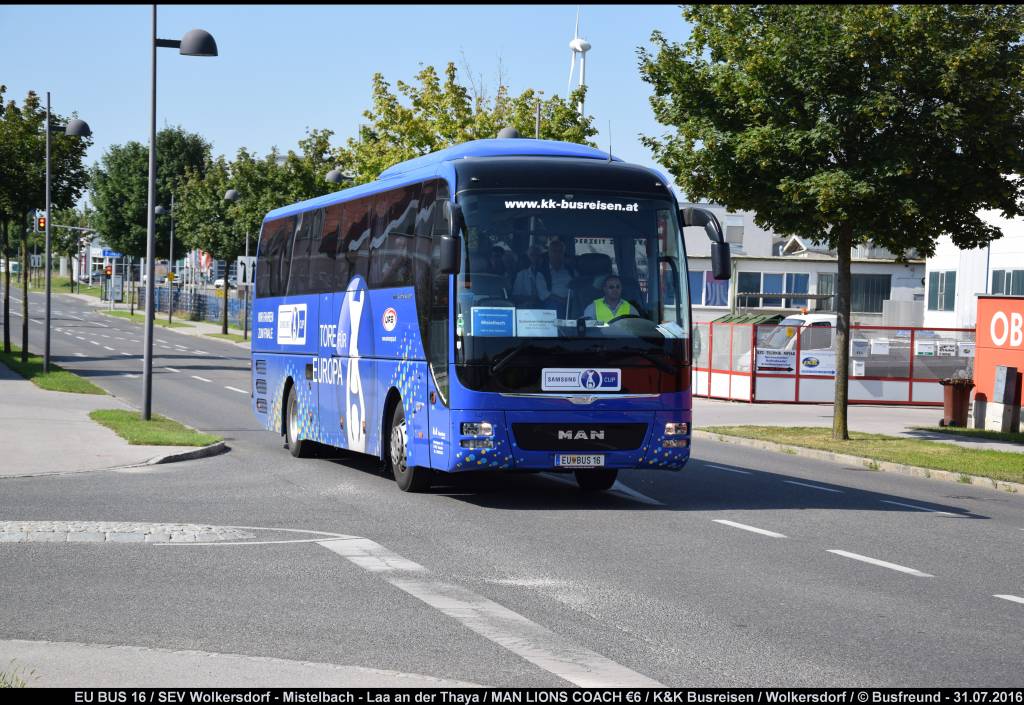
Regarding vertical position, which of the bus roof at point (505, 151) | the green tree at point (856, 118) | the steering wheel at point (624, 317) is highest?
the green tree at point (856, 118)

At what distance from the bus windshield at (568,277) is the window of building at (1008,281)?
3126 centimetres

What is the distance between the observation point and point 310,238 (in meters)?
19.3

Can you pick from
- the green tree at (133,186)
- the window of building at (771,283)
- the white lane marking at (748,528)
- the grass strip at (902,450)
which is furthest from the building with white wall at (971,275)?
the green tree at (133,186)

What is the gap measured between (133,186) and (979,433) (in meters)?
104

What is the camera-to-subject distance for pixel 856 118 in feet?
73.4

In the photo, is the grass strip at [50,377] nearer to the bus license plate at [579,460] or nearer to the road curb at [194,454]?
the road curb at [194,454]

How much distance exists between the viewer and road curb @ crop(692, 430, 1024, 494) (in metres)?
18.5

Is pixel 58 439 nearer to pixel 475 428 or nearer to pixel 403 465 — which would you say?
pixel 403 465

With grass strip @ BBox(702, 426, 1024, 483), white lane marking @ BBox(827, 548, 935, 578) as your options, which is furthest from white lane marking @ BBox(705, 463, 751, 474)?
white lane marking @ BBox(827, 548, 935, 578)

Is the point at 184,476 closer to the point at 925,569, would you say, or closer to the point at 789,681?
the point at 925,569

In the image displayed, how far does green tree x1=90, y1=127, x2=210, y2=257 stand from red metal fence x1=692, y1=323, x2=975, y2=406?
90.5 metres

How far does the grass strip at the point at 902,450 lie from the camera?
65.2 feet

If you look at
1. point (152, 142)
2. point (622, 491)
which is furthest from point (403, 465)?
point (152, 142)

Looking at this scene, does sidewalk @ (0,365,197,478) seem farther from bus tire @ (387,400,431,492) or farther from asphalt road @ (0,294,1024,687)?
bus tire @ (387,400,431,492)
